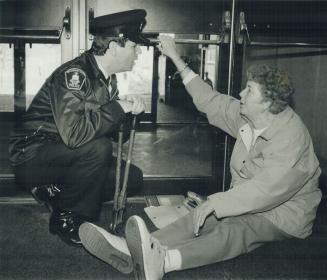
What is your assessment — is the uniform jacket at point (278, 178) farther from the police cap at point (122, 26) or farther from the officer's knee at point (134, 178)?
the police cap at point (122, 26)

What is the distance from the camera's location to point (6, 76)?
354 inches

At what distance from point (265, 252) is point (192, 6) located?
1.81 metres

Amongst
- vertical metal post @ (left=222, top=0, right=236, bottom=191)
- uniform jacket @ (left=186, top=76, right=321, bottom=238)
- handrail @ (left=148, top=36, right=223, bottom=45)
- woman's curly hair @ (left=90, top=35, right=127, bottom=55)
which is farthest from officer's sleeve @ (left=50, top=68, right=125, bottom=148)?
vertical metal post @ (left=222, top=0, right=236, bottom=191)

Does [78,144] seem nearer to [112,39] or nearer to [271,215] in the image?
[112,39]

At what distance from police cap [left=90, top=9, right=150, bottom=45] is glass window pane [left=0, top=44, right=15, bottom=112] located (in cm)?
607

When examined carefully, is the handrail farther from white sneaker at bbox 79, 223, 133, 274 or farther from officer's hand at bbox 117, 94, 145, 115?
white sneaker at bbox 79, 223, 133, 274

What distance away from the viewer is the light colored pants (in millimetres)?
2193

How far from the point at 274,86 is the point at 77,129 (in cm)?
108

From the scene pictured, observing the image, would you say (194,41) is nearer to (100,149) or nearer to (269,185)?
(100,149)

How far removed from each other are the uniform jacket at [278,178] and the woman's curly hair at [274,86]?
0.22 ft

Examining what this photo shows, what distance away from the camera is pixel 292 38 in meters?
5.23

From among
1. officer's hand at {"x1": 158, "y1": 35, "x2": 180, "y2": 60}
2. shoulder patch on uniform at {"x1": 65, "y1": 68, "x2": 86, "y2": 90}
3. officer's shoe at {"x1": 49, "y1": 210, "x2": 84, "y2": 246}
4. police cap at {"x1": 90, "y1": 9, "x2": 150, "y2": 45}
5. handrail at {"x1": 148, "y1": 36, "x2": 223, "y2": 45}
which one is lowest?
officer's shoe at {"x1": 49, "y1": 210, "x2": 84, "y2": 246}

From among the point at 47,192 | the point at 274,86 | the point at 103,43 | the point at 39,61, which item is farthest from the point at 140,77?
the point at 274,86

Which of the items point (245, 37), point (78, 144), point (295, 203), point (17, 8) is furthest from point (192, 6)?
point (295, 203)
